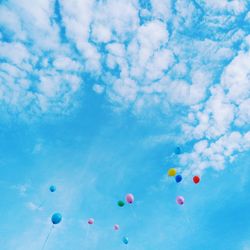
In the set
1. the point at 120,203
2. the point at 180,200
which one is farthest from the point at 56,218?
the point at 180,200

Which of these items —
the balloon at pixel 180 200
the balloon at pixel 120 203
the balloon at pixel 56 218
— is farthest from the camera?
the balloon at pixel 120 203

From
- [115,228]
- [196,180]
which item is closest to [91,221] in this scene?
[115,228]

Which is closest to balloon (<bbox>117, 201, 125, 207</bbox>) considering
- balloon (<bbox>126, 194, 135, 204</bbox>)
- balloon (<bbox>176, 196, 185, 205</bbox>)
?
balloon (<bbox>126, 194, 135, 204</bbox>)

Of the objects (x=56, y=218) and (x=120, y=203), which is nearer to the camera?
(x=56, y=218)

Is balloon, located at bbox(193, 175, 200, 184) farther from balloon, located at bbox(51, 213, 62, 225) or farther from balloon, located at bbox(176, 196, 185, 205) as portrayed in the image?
balloon, located at bbox(51, 213, 62, 225)

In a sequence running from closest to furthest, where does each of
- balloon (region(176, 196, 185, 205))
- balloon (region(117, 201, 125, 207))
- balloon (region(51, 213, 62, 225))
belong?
1. balloon (region(51, 213, 62, 225))
2. balloon (region(176, 196, 185, 205))
3. balloon (region(117, 201, 125, 207))

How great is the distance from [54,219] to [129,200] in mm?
4113

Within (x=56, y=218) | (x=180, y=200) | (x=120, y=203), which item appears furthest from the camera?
(x=120, y=203)

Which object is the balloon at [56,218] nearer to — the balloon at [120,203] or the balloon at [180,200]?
the balloon at [120,203]

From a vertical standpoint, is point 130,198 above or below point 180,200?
above

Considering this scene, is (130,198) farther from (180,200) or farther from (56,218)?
(56,218)

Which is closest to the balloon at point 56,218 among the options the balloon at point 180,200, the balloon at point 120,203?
the balloon at point 120,203

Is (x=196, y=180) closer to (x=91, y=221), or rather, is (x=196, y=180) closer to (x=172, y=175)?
(x=172, y=175)

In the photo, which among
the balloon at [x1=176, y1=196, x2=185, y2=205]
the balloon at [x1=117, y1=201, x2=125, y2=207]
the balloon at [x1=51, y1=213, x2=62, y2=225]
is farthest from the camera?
the balloon at [x1=117, y1=201, x2=125, y2=207]
